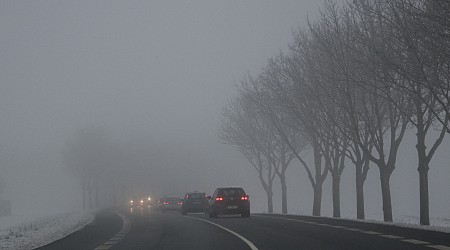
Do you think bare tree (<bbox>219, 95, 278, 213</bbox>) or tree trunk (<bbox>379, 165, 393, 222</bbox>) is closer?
tree trunk (<bbox>379, 165, 393, 222</bbox>)

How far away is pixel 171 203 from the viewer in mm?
62875

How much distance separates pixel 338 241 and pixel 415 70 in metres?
8.72

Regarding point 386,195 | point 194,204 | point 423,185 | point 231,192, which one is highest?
point 423,185

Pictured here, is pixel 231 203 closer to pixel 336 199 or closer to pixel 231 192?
pixel 231 192

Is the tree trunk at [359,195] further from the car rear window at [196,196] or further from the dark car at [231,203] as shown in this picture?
the car rear window at [196,196]

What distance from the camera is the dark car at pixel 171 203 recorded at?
6269cm

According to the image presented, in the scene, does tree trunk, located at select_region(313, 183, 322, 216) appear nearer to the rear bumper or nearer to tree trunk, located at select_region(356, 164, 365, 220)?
tree trunk, located at select_region(356, 164, 365, 220)

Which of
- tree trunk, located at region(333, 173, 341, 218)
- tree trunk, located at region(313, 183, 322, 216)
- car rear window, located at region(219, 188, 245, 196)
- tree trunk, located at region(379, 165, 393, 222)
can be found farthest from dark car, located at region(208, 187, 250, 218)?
tree trunk, located at region(313, 183, 322, 216)

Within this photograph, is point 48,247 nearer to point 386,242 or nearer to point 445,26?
point 386,242

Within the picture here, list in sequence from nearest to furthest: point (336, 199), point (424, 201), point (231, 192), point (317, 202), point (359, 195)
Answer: point (424, 201) < point (359, 195) < point (231, 192) < point (336, 199) < point (317, 202)

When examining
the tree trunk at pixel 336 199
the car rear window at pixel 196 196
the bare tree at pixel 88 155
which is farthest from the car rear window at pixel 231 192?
the bare tree at pixel 88 155

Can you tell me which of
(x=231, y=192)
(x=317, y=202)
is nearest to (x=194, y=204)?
(x=317, y=202)

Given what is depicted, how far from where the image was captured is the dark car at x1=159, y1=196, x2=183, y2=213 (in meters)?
62.7

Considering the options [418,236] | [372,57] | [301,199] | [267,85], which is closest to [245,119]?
[267,85]
